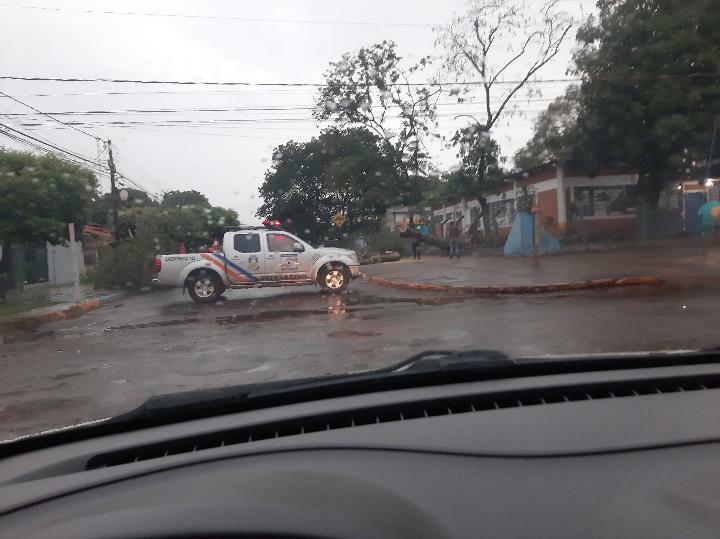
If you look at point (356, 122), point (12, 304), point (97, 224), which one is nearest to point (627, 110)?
point (356, 122)

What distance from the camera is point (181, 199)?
24.9 m

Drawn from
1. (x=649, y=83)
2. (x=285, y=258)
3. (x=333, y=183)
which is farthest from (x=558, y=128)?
(x=285, y=258)

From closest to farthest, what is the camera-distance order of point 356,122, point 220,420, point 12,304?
point 220,420 < point 12,304 < point 356,122

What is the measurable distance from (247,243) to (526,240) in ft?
44.5

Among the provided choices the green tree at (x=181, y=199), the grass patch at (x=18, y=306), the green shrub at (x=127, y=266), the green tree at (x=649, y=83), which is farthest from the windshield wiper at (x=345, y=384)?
the green tree at (x=649, y=83)

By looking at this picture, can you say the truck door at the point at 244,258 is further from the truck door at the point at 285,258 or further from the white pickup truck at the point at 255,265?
the truck door at the point at 285,258

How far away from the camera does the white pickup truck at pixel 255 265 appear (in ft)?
54.1

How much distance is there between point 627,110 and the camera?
2589 cm

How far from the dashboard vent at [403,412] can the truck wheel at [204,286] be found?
1416cm

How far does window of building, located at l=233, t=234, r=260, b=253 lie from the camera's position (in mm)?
16547

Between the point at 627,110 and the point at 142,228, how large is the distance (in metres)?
18.1

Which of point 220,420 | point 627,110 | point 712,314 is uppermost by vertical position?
point 627,110

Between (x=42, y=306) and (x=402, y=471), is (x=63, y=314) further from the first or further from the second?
(x=402, y=471)

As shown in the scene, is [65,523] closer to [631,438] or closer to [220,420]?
[220,420]
